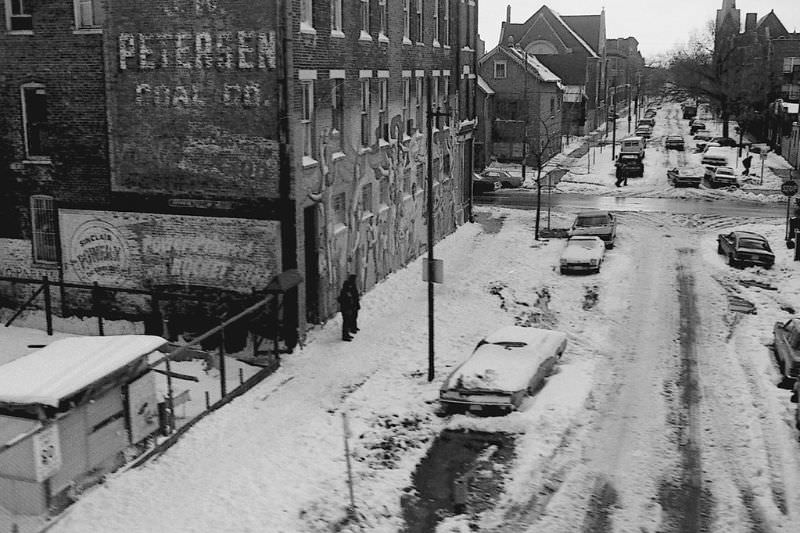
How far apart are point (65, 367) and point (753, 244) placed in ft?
86.3

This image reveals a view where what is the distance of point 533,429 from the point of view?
16.6 meters

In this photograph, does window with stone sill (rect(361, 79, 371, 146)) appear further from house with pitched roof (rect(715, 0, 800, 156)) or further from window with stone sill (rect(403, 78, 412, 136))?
house with pitched roof (rect(715, 0, 800, 156))

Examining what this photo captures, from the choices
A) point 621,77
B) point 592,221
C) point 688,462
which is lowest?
point 688,462

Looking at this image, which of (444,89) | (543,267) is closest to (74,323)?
(543,267)

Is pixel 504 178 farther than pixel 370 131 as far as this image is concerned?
Yes

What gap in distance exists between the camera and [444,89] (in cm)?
3688

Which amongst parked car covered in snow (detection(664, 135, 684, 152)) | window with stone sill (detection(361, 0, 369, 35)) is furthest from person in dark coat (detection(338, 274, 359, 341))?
parked car covered in snow (detection(664, 135, 684, 152))

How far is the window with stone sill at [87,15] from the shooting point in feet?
74.6

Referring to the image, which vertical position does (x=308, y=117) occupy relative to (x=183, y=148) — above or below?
above

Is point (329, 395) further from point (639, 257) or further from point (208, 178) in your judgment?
point (639, 257)

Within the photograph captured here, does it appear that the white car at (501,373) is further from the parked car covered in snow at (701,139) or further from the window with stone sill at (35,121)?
the parked car covered in snow at (701,139)

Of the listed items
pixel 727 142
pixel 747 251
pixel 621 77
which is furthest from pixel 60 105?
pixel 621 77

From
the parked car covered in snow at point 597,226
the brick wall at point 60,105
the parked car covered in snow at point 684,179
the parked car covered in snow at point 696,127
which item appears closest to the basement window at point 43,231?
the brick wall at point 60,105

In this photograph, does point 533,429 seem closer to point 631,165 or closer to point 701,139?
point 631,165
